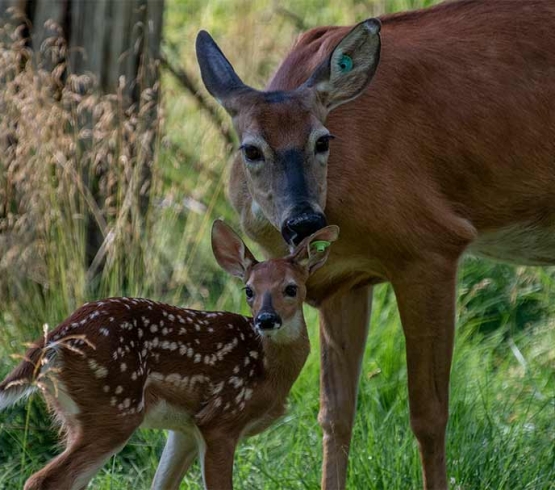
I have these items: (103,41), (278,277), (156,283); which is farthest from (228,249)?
(103,41)

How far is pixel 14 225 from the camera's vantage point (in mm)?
7648

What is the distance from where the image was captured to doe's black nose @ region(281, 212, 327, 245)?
531 centimetres

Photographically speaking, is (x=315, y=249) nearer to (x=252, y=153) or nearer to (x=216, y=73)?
(x=252, y=153)

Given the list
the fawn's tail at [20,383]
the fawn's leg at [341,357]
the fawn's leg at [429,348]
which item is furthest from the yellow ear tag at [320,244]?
the fawn's tail at [20,383]

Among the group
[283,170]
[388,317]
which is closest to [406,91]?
[283,170]

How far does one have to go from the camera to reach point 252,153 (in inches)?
221

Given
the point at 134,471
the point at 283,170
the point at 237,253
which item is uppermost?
the point at 283,170

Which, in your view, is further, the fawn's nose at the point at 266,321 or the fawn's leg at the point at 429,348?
the fawn's leg at the point at 429,348

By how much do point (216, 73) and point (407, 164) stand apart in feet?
2.78

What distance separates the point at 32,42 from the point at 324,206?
9.67 ft

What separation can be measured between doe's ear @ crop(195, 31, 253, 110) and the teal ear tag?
414 millimetres

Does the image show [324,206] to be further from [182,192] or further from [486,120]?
[182,192]

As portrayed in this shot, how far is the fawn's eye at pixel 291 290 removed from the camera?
209 inches

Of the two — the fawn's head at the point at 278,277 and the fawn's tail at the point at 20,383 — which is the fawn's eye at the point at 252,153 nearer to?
the fawn's head at the point at 278,277
